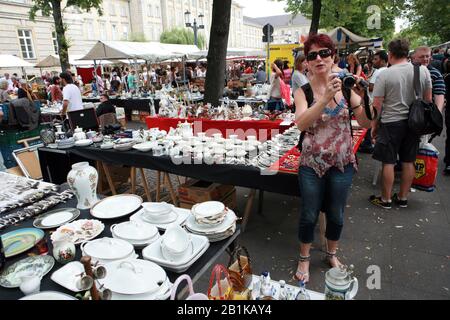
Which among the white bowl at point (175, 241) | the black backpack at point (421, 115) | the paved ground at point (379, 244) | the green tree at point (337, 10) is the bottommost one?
the paved ground at point (379, 244)

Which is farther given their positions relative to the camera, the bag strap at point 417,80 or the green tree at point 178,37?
the green tree at point 178,37

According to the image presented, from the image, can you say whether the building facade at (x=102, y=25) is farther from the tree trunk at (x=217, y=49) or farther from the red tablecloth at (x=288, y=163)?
the red tablecloth at (x=288, y=163)

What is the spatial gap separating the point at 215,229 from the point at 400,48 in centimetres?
262

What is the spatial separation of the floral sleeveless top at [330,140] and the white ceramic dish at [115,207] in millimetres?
1187

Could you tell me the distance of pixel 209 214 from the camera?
1.65 metres

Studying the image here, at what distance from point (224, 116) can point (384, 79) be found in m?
2.46

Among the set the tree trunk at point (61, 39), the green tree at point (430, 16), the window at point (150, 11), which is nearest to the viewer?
the tree trunk at point (61, 39)

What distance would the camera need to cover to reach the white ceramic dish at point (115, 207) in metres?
1.83

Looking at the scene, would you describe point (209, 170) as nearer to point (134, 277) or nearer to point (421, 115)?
point (134, 277)

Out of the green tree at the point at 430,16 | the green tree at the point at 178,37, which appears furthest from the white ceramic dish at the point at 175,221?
the green tree at the point at 178,37

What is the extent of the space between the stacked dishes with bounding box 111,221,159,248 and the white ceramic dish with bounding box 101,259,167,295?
0.19 meters

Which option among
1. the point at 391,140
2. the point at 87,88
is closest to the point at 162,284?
the point at 391,140

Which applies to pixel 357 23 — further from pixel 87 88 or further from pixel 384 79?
pixel 384 79

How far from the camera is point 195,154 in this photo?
9.87 feet
